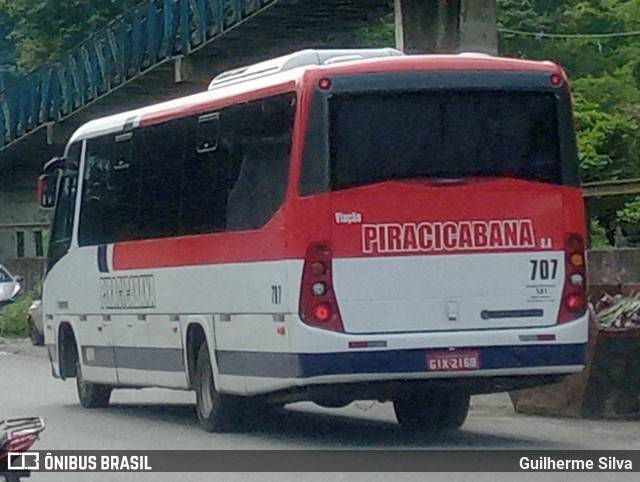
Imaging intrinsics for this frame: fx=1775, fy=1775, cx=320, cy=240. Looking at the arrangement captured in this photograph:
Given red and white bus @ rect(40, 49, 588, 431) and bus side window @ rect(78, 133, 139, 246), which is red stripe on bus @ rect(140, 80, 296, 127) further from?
bus side window @ rect(78, 133, 139, 246)

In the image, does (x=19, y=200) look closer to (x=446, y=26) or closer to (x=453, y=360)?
(x=446, y=26)

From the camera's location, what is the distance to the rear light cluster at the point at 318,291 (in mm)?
14367

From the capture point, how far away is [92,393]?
1992 cm

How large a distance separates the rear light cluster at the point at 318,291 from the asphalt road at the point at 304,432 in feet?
4.19

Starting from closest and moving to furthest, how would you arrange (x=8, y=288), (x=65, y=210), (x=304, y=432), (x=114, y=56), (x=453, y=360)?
(x=453, y=360) → (x=304, y=432) → (x=65, y=210) → (x=114, y=56) → (x=8, y=288)

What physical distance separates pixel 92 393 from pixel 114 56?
19375mm

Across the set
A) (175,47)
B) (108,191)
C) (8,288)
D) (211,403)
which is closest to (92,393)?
(108,191)

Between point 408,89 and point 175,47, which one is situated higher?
point 175,47

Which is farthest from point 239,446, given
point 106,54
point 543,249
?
point 106,54

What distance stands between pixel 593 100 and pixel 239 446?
27011 mm

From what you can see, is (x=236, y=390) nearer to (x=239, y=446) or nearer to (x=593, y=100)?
(x=239, y=446)

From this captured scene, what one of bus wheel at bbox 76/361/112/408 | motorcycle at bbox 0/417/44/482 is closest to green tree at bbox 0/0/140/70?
bus wheel at bbox 76/361/112/408

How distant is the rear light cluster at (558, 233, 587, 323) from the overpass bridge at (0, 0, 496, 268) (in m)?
10.8

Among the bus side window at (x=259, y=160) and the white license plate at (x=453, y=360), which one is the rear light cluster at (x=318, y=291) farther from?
the white license plate at (x=453, y=360)
